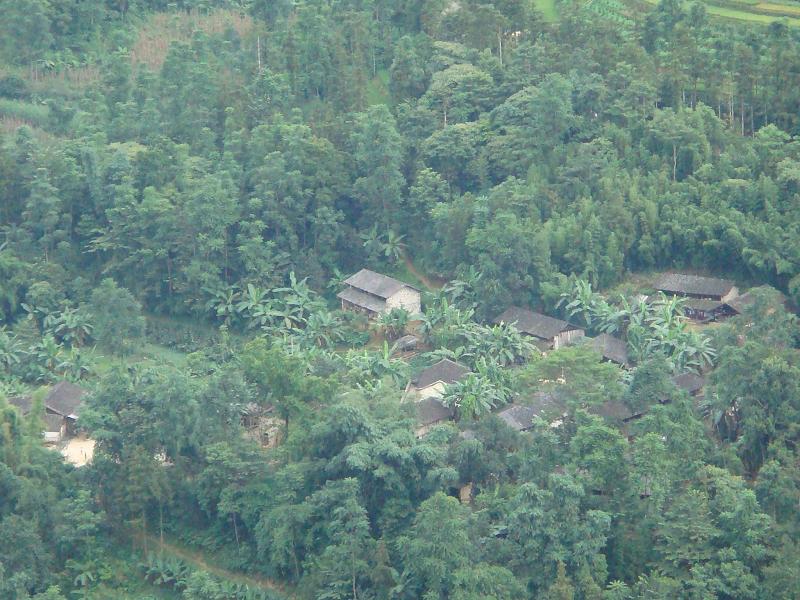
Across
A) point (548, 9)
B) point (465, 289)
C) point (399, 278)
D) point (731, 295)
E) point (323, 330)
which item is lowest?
point (399, 278)

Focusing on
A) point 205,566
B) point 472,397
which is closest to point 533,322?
point 472,397

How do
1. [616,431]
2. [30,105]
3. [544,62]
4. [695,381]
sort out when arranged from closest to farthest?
1. [616,431]
2. [695,381]
3. [544,62]
4. [30,105]

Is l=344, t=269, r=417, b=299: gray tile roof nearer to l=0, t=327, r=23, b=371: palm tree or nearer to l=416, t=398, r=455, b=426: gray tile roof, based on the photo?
l=416, t=398, r=455, b=426: gray tile roof

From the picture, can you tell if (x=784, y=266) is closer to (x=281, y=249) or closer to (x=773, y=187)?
(x=773, y=187)

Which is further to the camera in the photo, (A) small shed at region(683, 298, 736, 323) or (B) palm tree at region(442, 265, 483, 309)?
(B) palm tree at region(442, 265, 483, 309)

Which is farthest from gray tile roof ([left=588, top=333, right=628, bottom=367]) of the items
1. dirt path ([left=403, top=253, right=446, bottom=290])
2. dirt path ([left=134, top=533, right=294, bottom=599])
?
dirt path ([left=134, top=533, right=294, bottom=599])

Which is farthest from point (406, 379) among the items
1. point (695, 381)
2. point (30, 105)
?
point (30, 105)

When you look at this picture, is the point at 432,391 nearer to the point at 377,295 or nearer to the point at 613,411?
the point at 613,411
